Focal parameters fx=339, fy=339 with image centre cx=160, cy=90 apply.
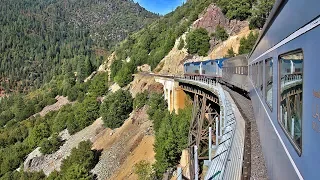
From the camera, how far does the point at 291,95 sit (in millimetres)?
3541

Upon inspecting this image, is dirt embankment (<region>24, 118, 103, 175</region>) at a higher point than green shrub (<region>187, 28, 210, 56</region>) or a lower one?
lower

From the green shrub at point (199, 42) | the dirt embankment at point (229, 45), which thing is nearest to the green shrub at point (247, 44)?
the dirt embankment at point (229, 45)

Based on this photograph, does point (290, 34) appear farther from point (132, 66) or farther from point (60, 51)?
point (60, 51)

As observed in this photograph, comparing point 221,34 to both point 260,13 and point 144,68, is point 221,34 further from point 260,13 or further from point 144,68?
point 144,68

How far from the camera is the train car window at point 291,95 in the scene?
3.10 m

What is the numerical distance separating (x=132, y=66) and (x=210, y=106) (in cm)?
3389

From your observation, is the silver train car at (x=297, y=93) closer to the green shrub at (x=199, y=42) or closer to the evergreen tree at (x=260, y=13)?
the evergreen tree at (x=260, y=13)

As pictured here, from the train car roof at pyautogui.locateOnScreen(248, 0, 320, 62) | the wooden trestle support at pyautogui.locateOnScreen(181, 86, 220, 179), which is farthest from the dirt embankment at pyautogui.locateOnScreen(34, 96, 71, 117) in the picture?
the train car roof at pyautogui.locateOnScreen(248, 0, 320, 62)

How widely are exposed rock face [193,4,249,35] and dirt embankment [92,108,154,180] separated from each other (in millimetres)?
20763

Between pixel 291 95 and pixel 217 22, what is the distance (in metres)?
Answer: 49.6

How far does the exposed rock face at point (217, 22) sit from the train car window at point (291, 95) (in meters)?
47.7

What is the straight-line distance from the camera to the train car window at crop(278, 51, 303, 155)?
3104 millimetres

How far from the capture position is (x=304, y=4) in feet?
9.52

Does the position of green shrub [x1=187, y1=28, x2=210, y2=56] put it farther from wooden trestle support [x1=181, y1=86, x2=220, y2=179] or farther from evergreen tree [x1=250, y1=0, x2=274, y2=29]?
wooden trestle support [x1=181, y1=86, x2=220, y2=179]
